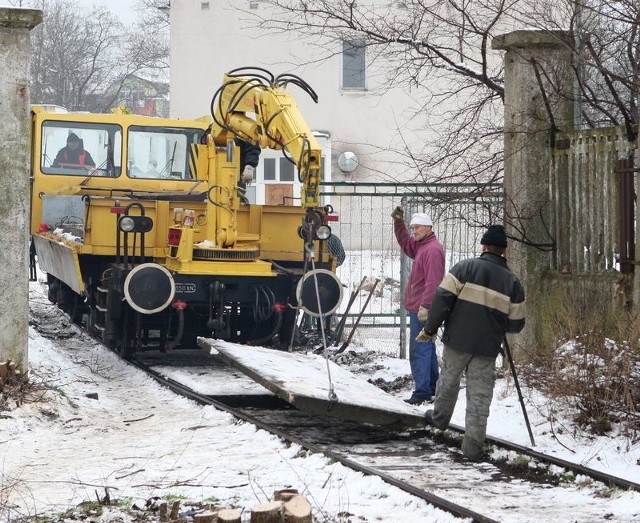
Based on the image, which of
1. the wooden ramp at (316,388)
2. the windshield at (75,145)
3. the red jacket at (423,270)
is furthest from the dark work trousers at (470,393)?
the windshield at (75,145)

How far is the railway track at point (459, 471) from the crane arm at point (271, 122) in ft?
8.55

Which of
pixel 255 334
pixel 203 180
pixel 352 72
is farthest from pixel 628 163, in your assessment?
pixel 352 72

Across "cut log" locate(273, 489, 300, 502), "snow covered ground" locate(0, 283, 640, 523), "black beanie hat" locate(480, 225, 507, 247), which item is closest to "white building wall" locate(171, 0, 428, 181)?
"snow covered ground" locate(0, 283, 640, 523)

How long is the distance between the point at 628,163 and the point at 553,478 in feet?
11.2

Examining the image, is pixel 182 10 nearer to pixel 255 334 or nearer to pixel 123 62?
pixel 255 334

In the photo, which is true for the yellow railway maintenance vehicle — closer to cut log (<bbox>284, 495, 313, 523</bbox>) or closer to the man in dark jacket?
the man in dark jacket

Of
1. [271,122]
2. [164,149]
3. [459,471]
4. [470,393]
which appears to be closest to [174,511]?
[459,471]

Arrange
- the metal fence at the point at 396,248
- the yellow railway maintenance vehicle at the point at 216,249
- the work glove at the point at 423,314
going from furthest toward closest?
the metal fence at the point at 396,248, the yellow railway maintenance vehicle at the point at 216,249, the work glove at the point at 423,314

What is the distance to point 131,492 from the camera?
7.25 metres

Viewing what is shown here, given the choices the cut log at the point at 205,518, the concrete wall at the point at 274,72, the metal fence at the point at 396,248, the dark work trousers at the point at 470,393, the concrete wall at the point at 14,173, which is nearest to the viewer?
the cut log at the point at 205,518

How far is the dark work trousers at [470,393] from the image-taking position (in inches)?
336

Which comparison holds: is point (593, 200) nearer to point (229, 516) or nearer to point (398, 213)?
point (398, 213)

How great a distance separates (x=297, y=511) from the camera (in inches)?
242

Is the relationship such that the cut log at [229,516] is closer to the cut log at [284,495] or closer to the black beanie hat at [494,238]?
the cut log at [284,495]
